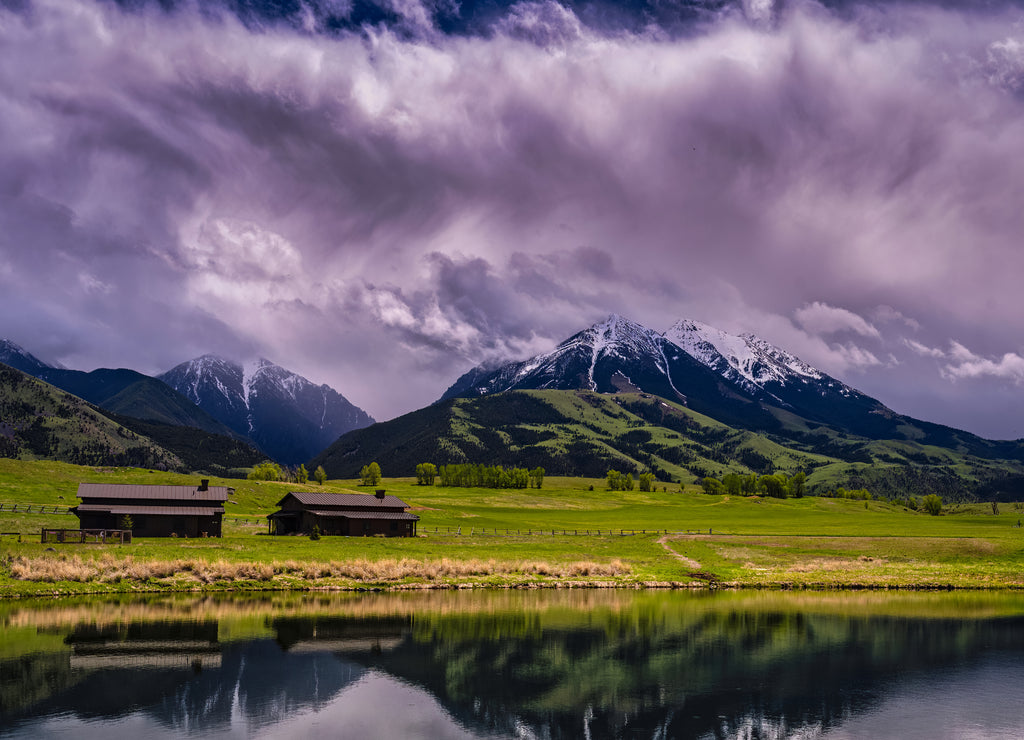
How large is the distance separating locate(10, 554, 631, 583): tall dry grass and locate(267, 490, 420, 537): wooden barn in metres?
43.8

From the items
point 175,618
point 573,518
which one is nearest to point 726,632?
point 175,618

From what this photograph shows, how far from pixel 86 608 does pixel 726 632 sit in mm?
43401

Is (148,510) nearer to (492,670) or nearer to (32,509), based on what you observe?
(32,509)

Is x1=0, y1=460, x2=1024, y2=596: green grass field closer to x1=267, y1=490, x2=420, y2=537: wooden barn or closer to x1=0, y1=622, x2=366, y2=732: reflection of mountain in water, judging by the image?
x1=267, y1=490, x2=420, y2=537: wooden barn

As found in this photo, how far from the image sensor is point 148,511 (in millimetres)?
102125

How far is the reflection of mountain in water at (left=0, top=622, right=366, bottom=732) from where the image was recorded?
29234 mm

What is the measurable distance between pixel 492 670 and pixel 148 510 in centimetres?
8209

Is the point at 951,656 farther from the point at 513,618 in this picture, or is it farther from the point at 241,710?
the point at 241,710

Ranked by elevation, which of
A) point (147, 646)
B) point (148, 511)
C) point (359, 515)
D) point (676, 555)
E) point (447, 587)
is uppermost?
point (148, 511)

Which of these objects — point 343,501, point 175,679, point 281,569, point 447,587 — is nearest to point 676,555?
point 447,587

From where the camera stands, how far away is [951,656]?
43250 mm

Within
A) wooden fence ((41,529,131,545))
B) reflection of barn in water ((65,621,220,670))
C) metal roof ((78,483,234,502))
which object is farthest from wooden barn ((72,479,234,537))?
reflection of barn in water ((65,621,220,670))

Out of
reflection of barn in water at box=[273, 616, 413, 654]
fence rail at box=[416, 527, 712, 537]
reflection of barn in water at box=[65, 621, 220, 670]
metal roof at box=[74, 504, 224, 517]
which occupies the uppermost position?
metal roof at box=[74, 504, 224, 517]

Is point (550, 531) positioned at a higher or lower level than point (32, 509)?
lower
